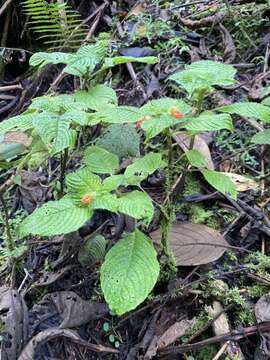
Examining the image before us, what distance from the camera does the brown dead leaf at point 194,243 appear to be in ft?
4.93

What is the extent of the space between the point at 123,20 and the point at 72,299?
6.29 feet

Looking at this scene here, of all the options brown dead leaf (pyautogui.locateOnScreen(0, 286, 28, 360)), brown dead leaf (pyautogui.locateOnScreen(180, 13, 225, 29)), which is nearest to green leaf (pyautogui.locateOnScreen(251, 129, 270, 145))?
brown dead leaf (pyautogui.locateOnScreen(0, 286, 28, 360))

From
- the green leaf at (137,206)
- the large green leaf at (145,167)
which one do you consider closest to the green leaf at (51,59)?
the large green leaf at (145,167)

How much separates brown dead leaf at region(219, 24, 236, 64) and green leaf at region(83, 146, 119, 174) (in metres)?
1.22

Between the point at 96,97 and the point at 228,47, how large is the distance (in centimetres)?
114

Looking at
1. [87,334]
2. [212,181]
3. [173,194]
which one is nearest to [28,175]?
[173,194]

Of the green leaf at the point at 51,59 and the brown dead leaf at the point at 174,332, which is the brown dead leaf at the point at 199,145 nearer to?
the green leaf at the point at 51,59

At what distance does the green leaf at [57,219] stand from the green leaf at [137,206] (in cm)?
10

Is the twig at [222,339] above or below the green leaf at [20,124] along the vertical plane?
below

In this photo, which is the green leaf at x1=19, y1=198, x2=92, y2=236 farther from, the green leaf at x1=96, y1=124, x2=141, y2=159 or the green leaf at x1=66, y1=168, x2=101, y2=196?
the green leaf at x1=96, y1=124, x2=141, y2=159

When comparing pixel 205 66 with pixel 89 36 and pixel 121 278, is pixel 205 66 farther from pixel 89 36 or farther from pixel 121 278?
pixel 89 36

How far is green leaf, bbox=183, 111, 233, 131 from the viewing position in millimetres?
1243

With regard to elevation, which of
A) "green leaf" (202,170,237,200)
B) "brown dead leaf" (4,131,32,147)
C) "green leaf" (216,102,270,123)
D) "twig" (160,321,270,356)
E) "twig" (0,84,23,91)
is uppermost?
"green leaf" (216,102,270,123)

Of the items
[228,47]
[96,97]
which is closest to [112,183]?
[96,97]
